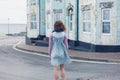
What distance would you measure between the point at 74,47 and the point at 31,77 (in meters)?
14.6

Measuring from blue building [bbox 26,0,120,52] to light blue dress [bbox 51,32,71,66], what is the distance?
12650mm

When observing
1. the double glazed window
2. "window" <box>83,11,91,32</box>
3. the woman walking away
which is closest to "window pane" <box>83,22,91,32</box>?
"window" <box>83,11,91,32</box>

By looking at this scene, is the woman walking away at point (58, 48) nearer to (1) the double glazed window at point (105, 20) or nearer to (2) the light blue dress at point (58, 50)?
(2) the light blue dress at point (58, 50)

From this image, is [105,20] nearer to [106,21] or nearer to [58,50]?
[106,21]

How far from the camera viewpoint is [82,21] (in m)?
28.1

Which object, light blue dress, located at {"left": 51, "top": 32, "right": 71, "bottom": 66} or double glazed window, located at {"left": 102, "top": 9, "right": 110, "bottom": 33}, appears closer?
light blue dress, located at {"left": 51, "top": 32, "right": 71, "bottom": 66}

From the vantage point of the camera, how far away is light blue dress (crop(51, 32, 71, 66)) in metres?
10.9

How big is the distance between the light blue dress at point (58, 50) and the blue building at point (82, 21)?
41.5ft

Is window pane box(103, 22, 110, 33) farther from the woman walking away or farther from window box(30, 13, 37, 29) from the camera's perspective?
window box(30, 13, 37, 29)

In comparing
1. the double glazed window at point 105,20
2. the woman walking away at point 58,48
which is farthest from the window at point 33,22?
the woman walking away at point 58,48

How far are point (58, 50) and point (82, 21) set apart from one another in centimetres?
1735

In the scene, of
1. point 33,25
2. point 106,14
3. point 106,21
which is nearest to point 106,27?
point 106,21

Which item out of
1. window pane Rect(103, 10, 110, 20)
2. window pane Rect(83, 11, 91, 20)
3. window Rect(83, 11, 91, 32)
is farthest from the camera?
window pane Rect(83, 11, 91, 20)

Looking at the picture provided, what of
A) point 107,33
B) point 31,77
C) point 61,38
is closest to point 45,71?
point 31,77
